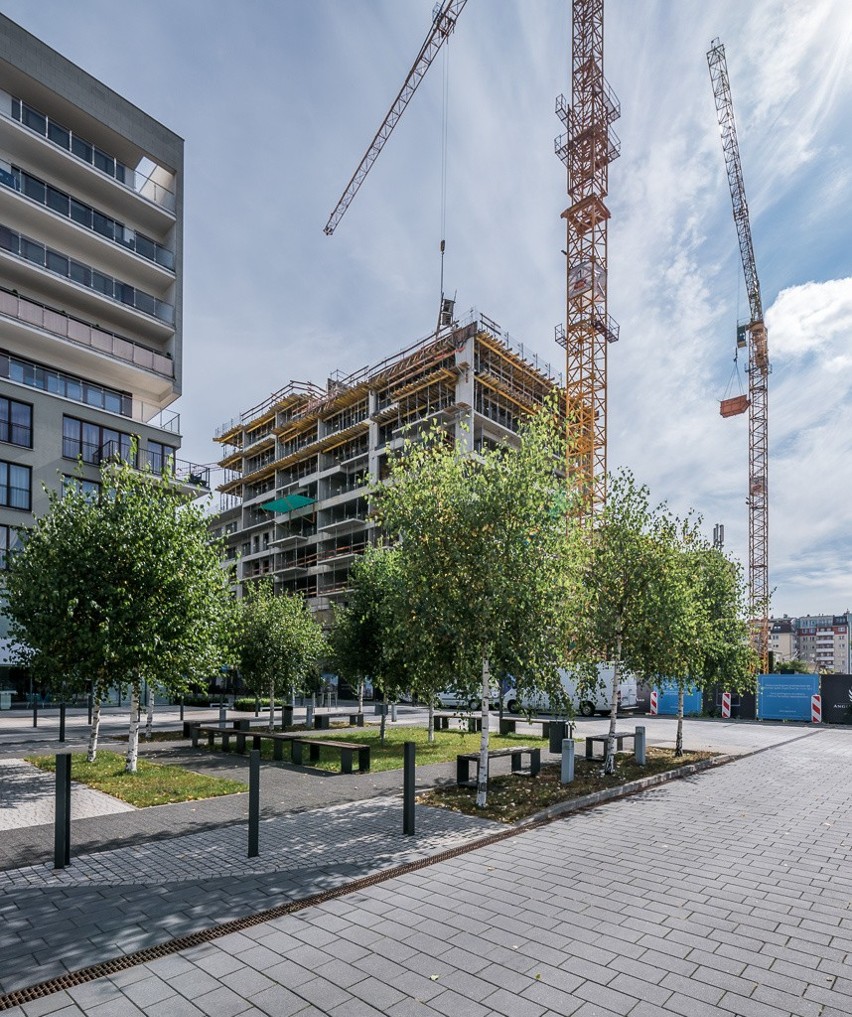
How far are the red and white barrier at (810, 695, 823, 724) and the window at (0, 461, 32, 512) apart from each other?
34.5 metres

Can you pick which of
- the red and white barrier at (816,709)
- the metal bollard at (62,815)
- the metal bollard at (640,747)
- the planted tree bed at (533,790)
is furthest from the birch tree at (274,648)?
the red and white barrier at (816,709)

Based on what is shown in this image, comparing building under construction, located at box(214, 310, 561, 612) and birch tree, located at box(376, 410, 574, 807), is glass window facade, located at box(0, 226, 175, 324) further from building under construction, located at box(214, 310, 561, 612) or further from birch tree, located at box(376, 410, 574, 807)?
birch tree, located at box(376, 410, 574, 807)

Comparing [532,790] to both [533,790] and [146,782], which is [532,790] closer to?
[533,790]

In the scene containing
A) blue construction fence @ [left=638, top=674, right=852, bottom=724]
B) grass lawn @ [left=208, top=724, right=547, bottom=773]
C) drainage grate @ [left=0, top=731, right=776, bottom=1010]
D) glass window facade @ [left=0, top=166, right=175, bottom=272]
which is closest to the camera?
drainage grate @ [left=0, top=731, right=776, bottom=1010]

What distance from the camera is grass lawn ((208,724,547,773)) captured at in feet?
48.0

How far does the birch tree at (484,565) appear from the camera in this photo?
10.1 meters

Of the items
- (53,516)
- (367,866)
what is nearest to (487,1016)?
(367,866)

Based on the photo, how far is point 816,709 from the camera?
91.0ft

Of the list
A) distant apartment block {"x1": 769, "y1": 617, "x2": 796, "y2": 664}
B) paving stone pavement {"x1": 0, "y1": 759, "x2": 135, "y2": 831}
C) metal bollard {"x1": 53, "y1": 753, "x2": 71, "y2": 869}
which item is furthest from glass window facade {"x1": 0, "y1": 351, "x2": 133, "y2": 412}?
distant apartment block {"x1": 769, "y1": 617, "x2": 796, "y2": 664}

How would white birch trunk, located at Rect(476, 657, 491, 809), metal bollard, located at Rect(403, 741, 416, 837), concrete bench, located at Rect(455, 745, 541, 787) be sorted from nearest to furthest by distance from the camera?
metal bollard, located at Rect(403, 741, 416, 837) < white birch trunk, located at Rect(476, 657, 491, 809) < concrete bench, located at Rect(455, 745, 541, 787)

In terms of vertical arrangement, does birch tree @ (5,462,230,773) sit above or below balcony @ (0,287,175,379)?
below

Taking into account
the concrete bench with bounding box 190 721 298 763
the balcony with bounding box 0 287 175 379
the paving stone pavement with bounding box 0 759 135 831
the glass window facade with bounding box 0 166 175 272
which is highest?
the glass window facade with bounding box 0 166 175 272

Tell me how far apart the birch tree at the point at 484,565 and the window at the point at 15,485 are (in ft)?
79.7

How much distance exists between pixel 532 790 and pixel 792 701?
73.0ft
